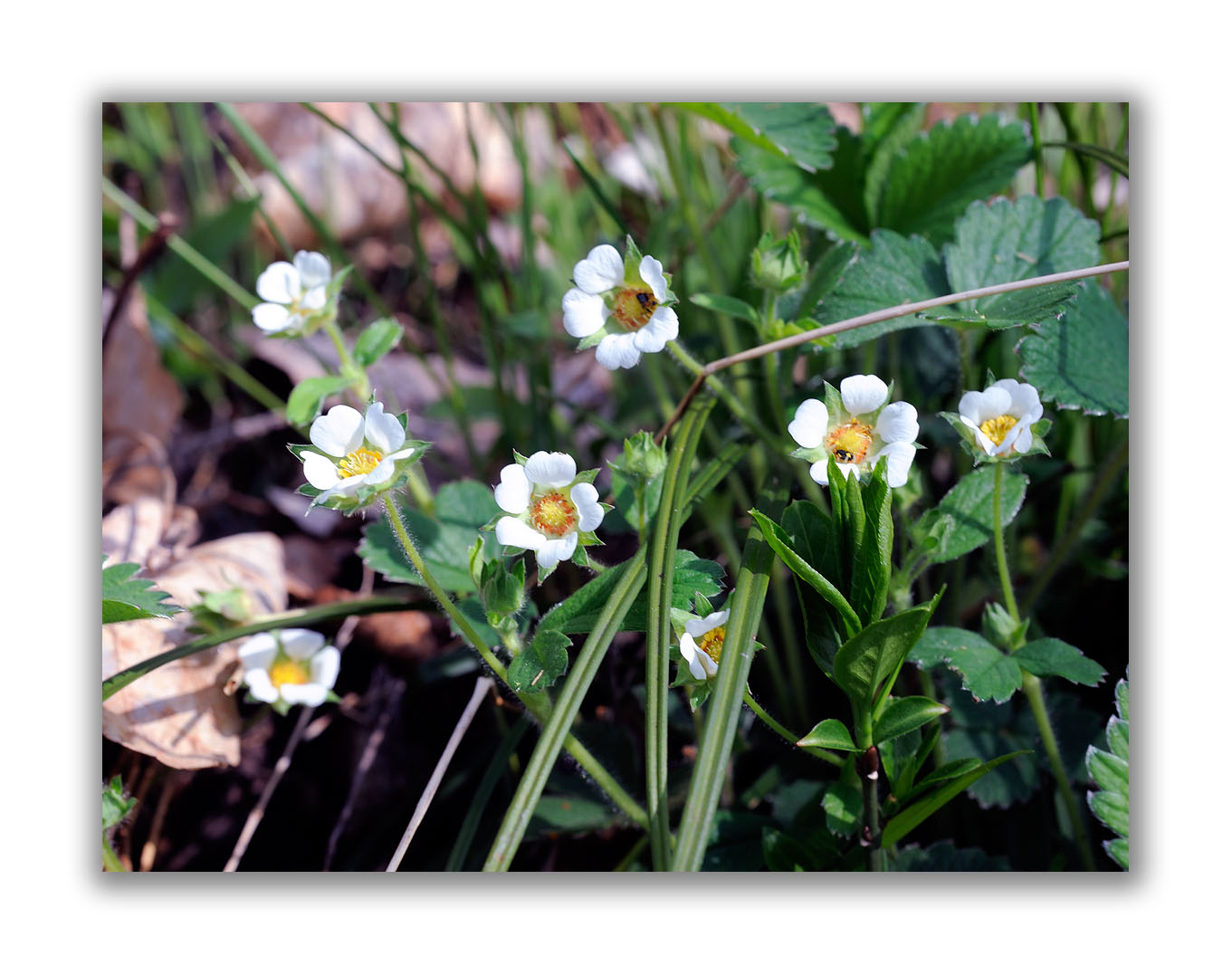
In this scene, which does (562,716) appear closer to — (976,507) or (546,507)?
(546,507)

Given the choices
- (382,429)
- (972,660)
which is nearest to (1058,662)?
(972,660)

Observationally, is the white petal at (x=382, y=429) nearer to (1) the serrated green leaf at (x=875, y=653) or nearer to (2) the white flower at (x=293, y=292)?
(2) the white flower at (x=293, y=292)

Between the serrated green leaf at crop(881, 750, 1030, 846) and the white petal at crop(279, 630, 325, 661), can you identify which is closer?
the serrated green leaf at crop(881, 750, 1030, 846)

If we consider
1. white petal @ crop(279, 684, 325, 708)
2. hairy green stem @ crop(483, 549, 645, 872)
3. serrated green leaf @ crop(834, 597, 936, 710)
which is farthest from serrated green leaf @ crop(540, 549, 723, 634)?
white petal @ crop(279, 684, 325, 708)

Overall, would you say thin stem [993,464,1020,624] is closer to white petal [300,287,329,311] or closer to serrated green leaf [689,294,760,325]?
serrated green leaf [689,294,760,325]

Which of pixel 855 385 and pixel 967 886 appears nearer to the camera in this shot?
pixel 855 385

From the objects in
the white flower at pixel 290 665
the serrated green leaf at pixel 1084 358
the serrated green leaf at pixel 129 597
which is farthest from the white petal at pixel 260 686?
the serrated green leaf at pixel 1084 358
